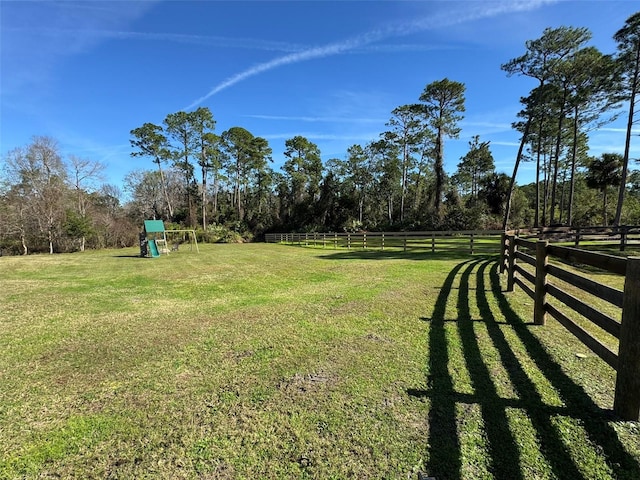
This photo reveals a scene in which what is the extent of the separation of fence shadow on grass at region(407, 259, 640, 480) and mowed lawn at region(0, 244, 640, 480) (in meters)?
0.01

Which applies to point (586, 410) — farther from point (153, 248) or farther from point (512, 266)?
point (153, 248)

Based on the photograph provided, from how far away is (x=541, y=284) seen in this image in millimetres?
4426

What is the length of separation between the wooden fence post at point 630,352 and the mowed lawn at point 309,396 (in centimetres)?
12

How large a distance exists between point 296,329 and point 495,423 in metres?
2.77

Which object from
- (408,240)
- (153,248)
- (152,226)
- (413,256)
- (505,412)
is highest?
(152,226)

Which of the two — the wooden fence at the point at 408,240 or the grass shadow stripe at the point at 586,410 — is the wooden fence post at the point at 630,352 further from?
the wooden fence at the point at 408,240

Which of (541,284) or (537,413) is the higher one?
(541,284)

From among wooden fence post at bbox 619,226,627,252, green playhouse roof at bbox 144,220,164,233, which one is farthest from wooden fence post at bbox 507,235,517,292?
green playhouse roof at bbox 144,220,164,233

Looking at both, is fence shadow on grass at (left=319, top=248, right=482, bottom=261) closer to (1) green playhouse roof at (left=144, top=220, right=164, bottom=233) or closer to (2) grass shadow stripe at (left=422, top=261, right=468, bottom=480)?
(2) grass shadow stripe at (left=422, top=261, right=468, bottom=480)

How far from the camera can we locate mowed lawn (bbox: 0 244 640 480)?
2.04 metres

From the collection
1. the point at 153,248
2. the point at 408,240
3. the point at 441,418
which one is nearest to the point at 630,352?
the point at 441,418

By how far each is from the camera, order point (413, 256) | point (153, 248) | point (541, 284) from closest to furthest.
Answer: point (541, 284), point (413, 256), point (153, 248)

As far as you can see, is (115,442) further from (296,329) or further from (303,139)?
(303,139)

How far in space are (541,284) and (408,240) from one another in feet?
41.2
